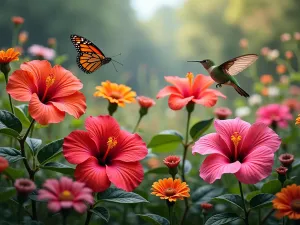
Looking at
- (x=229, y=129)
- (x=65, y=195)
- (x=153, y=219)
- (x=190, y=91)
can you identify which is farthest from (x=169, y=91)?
(x=65, y=195)

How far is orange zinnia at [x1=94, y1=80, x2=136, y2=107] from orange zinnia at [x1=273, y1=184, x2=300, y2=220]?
32cm

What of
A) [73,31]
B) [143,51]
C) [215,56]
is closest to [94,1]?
[73,31]

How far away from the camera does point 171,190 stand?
606 mm

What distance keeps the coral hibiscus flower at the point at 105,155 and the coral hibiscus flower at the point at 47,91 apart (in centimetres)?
4

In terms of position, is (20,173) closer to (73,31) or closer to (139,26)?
(73,31)

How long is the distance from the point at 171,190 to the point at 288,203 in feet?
0.54

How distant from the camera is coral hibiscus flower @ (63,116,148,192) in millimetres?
573

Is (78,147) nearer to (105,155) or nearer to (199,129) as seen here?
(105,155)

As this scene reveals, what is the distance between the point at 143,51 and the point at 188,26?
83.4 inches

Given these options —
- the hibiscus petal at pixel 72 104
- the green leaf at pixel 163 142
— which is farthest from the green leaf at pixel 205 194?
the hibiscus petal at pixel 72 104

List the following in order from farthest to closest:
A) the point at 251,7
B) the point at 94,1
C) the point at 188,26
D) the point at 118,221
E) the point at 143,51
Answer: the point at 143,51 → the point at 94,1 → the point at 188,26 → the point at 251,7 → the point at 118,221

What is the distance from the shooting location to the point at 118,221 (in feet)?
3.32

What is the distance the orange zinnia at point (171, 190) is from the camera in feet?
1.97

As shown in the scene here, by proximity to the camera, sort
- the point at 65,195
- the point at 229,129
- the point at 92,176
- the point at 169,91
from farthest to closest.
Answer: the point at 169,91, the point at 229,129, the point at 92,176, the point at 65,195
